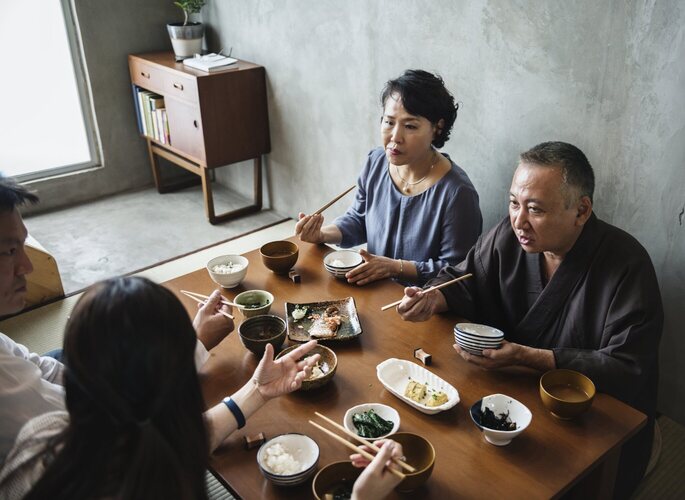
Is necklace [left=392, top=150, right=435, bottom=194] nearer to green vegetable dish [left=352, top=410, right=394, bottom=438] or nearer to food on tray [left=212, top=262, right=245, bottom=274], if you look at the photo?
food on tray [left=212, top=262, right=245, bottom=274]

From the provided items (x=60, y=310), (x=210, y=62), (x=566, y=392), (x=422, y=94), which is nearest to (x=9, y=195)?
(x=566, y=392)

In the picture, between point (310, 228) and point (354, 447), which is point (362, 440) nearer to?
point (354, 447)

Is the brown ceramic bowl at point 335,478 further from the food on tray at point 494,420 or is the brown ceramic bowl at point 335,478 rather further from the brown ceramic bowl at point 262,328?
the brown ceramic bowl at point 262,328

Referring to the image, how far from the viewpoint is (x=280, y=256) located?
2.21m

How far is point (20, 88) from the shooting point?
4.55 metres

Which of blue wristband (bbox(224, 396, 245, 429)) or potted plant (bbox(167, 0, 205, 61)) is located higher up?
potted plant (bbox(167, 0, 205, 61))

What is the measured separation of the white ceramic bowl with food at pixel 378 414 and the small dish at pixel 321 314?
30 cm

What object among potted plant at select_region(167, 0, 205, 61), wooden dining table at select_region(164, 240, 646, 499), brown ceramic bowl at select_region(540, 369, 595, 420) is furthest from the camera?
potted plant at select_region(167, 0, 205, 61)

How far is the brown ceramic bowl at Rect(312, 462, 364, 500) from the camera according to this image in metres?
1.31

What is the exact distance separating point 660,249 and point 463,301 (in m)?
0.88

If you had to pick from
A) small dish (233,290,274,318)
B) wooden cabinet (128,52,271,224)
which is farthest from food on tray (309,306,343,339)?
wooden cabinet (128,52,271,224)

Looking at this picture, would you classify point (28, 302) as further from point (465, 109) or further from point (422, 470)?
point (422, 470)

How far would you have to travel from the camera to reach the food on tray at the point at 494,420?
1.46 meters

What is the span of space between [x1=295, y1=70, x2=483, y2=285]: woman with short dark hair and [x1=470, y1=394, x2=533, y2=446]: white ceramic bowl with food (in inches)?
30.7
